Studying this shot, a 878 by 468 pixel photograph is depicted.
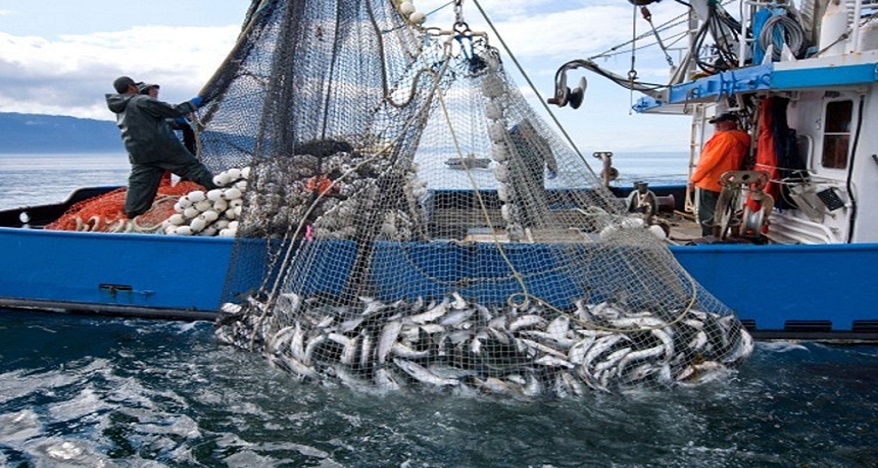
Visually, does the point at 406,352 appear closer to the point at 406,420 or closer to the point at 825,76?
the point at 406,420

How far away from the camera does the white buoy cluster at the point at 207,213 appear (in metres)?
7.85

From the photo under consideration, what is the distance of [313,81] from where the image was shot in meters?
7.20

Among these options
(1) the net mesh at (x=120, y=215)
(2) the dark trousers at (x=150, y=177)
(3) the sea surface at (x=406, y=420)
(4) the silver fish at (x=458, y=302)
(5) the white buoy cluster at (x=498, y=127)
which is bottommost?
(3) the sea surface at (x=406, y=420)

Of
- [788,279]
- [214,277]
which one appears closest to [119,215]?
[214,277]

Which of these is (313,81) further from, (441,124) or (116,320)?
(116,320)

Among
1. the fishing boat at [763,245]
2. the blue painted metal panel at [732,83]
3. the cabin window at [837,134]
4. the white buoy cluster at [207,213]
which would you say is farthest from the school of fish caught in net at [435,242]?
the cabin window at [837,134]

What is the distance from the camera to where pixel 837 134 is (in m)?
7.42

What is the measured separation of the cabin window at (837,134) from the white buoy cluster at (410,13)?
15.6 ft

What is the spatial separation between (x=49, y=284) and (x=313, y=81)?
4098mm

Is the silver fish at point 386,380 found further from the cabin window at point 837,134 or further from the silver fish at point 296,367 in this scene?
the cabin window at point 837,134

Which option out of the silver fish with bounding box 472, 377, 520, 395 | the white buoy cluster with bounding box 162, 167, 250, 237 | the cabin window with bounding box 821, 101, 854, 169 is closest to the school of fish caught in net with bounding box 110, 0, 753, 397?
the silver fish with bounding box 472, 377, 520, 395

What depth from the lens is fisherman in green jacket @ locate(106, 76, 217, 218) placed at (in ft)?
26.8

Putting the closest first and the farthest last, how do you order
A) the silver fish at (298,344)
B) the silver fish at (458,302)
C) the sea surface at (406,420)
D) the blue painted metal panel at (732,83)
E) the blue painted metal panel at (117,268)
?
the sea surface at (406,420) < the silver fish at (298,344) < the silver fish at (458,302) < the blue painted metal panel at (732,83) < the blue painted metal panel at (117,268)

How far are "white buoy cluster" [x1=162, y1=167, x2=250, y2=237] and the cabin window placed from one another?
6.70 m
